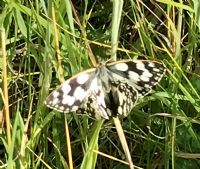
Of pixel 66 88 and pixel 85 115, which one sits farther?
pixel 85 115

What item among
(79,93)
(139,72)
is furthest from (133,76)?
(79,93)

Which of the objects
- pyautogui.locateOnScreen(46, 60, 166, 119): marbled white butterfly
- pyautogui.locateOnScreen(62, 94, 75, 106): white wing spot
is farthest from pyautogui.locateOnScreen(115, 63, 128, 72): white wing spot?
pyautogui.locateOnScreen(62, 94, 75, 106): white wing spot

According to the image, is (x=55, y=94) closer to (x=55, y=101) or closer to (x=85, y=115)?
(x=55, y=101)

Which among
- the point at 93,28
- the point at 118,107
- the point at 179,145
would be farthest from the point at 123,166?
the point at 93,28

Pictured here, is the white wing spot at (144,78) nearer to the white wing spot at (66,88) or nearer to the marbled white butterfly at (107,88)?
the marbled white butterfly at (107,88)

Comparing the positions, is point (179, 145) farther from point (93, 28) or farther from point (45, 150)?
point (93, 28)

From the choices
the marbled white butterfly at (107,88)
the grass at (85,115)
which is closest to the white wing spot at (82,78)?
the marbled white butterfly at (107,88)

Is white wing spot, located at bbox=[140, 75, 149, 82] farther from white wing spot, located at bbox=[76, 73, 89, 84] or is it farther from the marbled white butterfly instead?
white wing spot, located at bbox=[76, 73, 89, 84]

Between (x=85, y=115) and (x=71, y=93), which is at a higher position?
(x=71, y=93)
